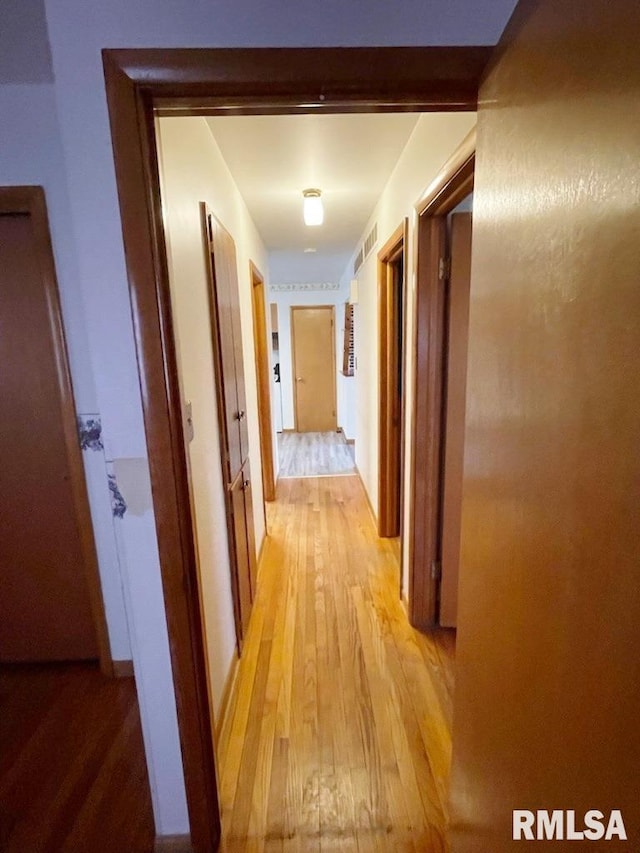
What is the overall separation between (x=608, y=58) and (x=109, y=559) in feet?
6.83

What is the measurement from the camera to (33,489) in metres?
1.73

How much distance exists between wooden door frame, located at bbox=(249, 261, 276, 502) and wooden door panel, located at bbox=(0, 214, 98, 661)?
1.44 meters

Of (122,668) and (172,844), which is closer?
(172,844)

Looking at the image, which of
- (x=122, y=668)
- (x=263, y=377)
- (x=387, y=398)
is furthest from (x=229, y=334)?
(x=122, y=668)

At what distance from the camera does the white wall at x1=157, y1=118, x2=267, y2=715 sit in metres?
1.18

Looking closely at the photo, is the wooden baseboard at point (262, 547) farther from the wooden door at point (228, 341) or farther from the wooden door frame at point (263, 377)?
the wooden door at point (228, 341)

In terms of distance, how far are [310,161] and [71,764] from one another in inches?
110

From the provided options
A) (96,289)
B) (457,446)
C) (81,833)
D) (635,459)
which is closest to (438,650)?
(457,446)

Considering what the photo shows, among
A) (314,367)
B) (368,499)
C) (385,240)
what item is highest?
(385,240)

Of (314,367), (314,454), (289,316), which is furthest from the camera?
(314,367)

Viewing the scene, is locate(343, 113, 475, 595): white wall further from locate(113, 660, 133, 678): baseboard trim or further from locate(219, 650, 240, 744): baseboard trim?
locate(113, 660, 133, 678): baseboard trim

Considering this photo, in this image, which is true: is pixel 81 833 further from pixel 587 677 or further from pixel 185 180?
pixel 185 180

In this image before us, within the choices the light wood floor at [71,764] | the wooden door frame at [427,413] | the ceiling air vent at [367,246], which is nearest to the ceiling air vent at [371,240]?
the ceiling air vent at [367,246]

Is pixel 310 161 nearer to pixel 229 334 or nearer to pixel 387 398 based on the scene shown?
pixel 229 334
